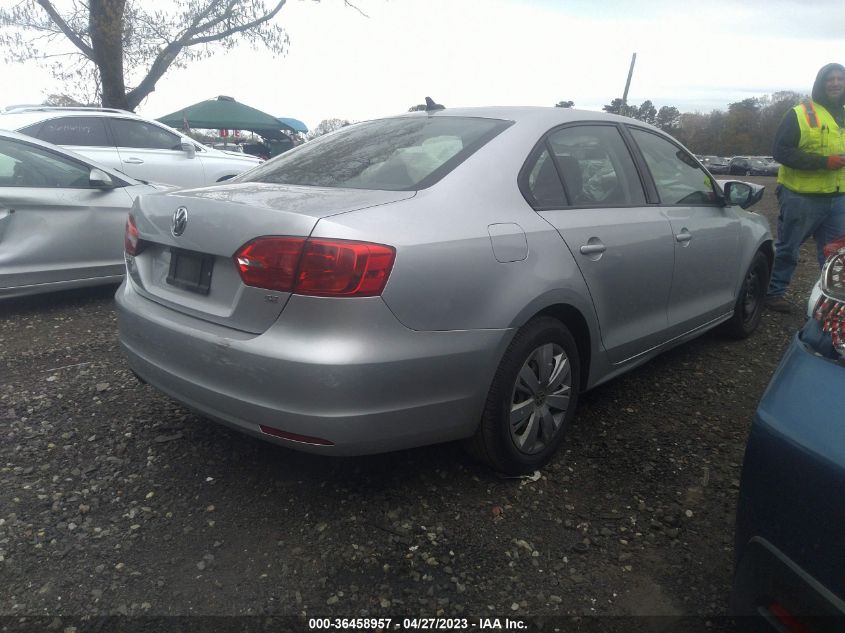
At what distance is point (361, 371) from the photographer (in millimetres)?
2051

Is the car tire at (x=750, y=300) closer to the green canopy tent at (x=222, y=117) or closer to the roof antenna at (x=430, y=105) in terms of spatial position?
the roof antenna at (x=430, y=105)

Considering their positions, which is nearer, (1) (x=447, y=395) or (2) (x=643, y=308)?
(1) (x=447, y=395)

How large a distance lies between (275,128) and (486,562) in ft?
61.7

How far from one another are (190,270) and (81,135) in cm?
595

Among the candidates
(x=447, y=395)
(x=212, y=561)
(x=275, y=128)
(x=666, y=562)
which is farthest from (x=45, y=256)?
(x=275, y=128)

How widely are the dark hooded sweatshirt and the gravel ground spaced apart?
93.2 inches

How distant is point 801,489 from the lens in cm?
143

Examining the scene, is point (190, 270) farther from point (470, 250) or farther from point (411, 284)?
point (470, 250)

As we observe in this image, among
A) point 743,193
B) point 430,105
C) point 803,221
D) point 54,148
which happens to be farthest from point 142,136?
point 803,221

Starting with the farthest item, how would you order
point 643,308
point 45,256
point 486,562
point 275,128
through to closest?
point 275,128 < point 45,256 < point 643,308 < point 486,562

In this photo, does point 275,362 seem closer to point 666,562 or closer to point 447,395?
point 447,395

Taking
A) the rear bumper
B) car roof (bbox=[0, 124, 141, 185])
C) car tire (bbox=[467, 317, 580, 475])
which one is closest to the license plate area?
the rear bumper

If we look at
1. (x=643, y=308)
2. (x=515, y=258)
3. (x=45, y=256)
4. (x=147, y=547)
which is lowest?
(x=147, y=547)

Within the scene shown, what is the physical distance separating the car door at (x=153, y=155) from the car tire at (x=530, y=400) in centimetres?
635
